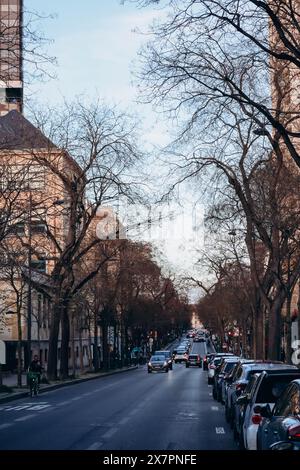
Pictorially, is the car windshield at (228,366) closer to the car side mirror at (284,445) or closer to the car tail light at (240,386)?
the car tail light at (240,386)

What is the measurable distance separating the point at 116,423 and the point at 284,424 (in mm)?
13585

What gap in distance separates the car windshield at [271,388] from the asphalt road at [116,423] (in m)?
2.57

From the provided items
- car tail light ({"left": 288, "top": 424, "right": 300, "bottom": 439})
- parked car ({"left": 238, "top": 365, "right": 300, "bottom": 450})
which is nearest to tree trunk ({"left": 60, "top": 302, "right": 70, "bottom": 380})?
parked car ({"left": 238, "top": 365, "right": 300, "bottom": 450})

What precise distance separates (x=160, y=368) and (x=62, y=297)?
27.9m

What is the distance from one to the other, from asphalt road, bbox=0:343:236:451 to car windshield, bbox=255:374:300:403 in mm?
2572

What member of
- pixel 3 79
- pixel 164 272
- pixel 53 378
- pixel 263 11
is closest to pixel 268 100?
pixel 263 11

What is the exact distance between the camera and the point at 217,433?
70.9 feet

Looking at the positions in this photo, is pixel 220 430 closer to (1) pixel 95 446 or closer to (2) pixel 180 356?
(1) pixel 95 446

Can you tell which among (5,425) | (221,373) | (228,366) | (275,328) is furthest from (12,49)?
(275,328)

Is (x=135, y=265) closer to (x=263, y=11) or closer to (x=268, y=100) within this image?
(x=268, y=100)

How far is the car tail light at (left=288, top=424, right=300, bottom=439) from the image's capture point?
1034 centimetres

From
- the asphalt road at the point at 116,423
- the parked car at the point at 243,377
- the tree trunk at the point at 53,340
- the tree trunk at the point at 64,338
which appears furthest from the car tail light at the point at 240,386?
the tree trunk at the point at 64,338

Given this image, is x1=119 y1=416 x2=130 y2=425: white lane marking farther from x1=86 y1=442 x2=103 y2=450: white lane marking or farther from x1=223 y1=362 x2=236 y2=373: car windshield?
x1=223 y1=362 x2=236 y2=373: car windshield
